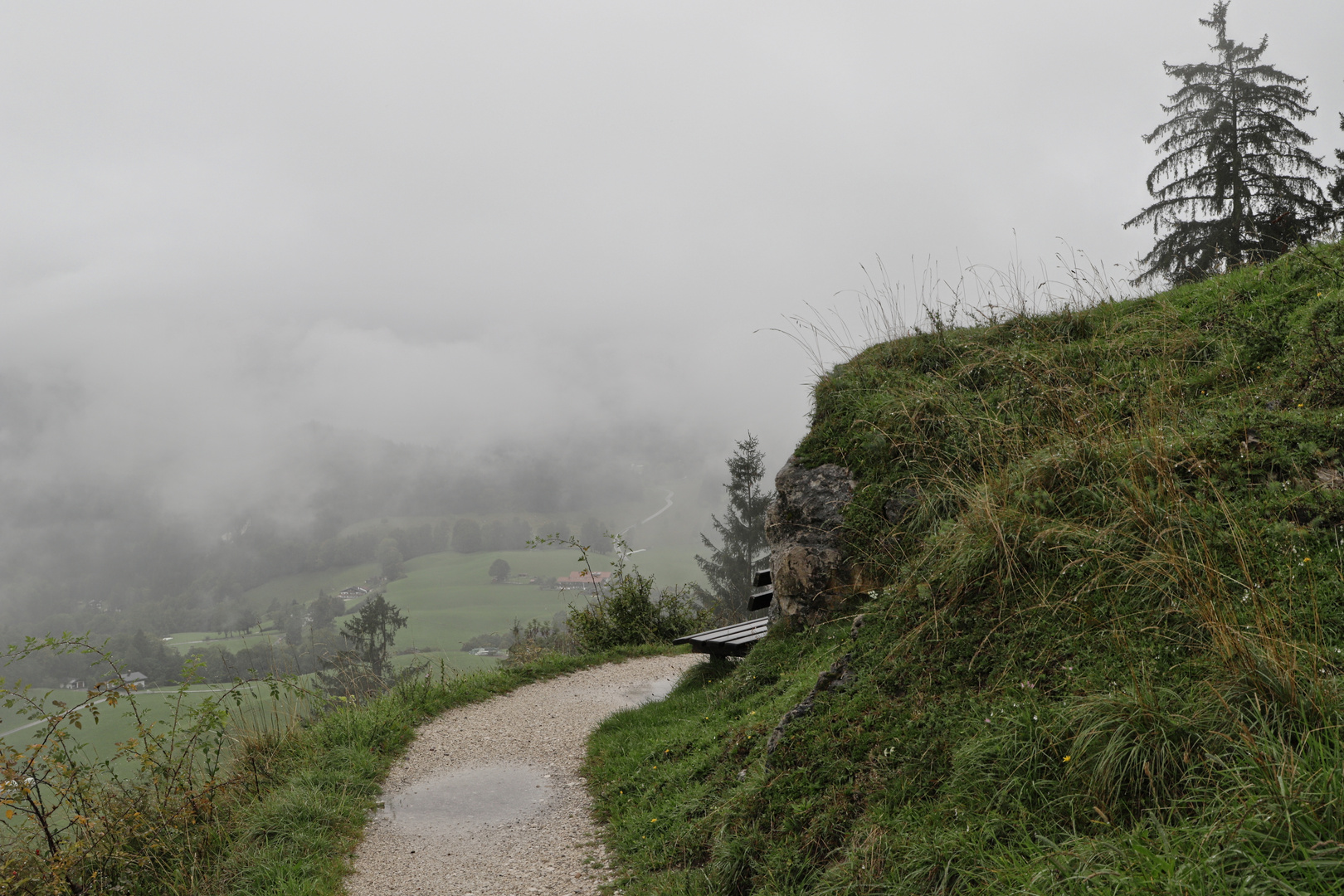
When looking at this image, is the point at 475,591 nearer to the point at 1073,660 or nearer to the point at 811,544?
the point at 811,544

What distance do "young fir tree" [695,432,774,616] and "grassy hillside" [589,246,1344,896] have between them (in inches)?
1035

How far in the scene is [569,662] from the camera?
423 inches

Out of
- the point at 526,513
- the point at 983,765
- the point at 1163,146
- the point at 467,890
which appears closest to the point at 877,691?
the point at 983,765

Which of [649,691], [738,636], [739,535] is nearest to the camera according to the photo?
[738,636]

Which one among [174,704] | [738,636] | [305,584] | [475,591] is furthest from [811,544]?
[305,584]

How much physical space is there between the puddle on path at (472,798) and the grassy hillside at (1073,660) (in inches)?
25.3

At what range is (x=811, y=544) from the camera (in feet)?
20.1

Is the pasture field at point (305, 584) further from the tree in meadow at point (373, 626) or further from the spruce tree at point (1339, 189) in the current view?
the spruce tree at point (1339, 189)

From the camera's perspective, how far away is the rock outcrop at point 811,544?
6004mm

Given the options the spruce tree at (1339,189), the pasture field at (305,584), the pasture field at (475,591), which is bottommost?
the pasture field at (475,591)

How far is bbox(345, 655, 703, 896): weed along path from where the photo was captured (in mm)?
4500

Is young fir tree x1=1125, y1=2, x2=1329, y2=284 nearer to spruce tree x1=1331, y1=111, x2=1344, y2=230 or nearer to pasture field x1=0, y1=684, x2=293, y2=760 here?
spruce tree x1=1331, y1=111, x2=1344, y2=230

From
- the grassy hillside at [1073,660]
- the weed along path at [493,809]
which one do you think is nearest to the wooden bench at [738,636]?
the weed along path at [493,809]

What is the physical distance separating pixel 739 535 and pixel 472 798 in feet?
93.6
